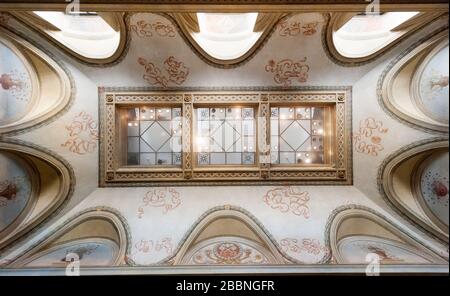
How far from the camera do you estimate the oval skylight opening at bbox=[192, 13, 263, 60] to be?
3.84 metres

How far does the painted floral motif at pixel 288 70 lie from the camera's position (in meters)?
3.98

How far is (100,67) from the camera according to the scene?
3.90 m

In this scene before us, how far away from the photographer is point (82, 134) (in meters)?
3.95

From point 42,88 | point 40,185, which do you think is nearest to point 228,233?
point 40,185

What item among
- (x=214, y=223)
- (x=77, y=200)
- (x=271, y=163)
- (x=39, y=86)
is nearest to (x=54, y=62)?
(x=39, y=86)

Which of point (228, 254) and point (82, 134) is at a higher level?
point (82, 134)

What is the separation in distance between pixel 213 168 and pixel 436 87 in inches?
113

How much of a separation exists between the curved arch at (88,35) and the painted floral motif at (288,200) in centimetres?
290

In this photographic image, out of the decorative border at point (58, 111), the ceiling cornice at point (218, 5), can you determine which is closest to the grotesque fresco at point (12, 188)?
the decorative border at point (58, 111)

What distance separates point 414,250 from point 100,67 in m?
4.58

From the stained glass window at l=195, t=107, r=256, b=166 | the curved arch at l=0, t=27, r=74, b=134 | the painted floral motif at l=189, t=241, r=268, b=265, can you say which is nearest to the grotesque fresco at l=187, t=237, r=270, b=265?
the painted floral motif at l=189, t=241, r=268, b=265

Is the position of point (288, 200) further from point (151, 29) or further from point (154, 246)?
point (151, 29)

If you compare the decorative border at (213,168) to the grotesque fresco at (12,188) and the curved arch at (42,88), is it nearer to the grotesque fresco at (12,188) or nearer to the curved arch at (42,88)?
the curved arch at (42,88)

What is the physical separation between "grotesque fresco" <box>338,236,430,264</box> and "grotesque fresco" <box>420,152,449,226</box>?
0.52 m
